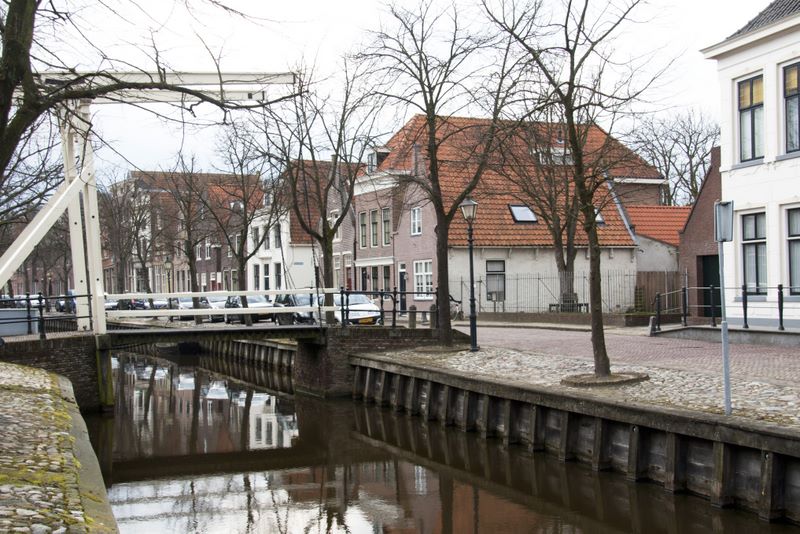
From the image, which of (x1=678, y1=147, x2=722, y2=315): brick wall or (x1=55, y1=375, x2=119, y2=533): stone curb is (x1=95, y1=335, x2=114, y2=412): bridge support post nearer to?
(x1=55, y1=375, x2=119, y2=533): stone curb

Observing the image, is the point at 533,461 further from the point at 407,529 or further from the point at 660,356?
the point at 660,356

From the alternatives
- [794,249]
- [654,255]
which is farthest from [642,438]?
[654,255]

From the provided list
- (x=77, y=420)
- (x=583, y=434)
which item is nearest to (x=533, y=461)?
(x=583, y=434)

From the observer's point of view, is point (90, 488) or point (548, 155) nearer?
point (90, 488)

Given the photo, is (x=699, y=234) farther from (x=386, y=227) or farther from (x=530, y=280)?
(x=386, y=227)

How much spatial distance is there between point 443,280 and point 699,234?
10.9 m

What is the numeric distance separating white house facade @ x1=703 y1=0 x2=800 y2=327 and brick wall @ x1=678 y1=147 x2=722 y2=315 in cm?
559

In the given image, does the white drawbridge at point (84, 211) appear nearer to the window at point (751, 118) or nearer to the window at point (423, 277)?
the window at point (751, 118)

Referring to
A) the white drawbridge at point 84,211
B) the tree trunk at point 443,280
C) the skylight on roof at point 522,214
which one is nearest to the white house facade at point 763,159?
the tree trunk at point 443,280

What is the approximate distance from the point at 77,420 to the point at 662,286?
2767 cm

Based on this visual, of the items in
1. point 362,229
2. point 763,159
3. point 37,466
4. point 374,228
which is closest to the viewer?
point 37,466

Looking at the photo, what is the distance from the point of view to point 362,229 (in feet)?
148

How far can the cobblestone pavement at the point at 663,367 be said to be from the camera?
38.2 feet

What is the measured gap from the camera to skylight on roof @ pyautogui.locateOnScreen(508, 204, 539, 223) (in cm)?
3878
